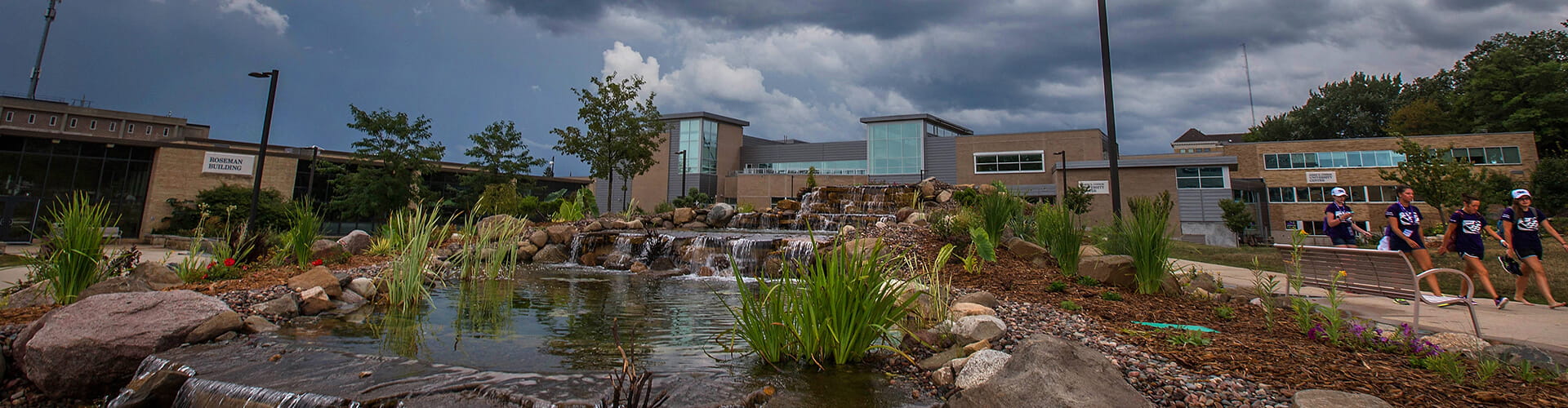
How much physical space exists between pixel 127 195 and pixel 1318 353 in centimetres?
3832

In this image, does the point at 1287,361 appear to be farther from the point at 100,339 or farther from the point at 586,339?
the point at 100,339

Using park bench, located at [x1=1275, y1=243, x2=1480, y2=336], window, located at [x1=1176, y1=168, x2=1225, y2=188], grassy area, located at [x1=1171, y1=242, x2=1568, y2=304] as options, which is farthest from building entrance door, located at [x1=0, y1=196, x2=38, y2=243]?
window, located at [x1=1176, y1=168, x2=1225, y2=188]

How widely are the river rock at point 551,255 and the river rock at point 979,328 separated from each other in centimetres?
1046

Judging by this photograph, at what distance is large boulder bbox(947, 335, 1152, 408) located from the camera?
2720mm

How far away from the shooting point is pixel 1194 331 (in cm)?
378

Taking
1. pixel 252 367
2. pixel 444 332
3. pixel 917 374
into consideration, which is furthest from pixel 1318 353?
pixel 252 367

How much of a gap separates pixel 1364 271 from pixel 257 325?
1008 centimetres

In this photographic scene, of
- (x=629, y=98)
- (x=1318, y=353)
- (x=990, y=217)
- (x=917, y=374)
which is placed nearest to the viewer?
(x=1318, y=353)

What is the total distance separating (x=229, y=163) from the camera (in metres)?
27.2

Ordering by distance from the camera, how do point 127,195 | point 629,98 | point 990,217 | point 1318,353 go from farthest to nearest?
point 127,195 → point 629,98 → point 990,217 → point 1318,353

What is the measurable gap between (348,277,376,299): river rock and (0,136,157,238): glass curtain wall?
26.5 m

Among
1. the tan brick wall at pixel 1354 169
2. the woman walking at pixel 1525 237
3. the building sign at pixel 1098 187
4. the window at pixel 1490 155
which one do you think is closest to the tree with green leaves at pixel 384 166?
the woman walking at pixel 1525 237

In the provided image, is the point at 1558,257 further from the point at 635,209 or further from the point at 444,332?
the point at 635,209

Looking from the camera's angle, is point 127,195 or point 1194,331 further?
point 127,195
